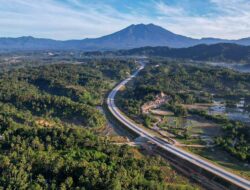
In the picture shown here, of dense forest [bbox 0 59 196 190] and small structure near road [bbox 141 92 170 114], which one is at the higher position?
small structure near road [bbox 141 92 170 114]

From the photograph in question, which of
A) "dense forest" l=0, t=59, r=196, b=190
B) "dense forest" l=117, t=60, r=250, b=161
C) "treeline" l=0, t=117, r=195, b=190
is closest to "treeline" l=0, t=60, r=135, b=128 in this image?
"dense forest" l=0, t=59, r=196, b=190

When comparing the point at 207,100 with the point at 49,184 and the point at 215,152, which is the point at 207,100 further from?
the point at 49,184

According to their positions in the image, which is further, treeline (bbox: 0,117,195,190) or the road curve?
the road curve

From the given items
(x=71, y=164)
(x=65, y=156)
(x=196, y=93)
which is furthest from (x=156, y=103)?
(x=71, y=164)

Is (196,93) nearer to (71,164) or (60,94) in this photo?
(60,94)

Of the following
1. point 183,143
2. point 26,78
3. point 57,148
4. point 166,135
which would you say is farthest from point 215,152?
point 26,78

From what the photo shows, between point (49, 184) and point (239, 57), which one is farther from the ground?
point (239, 57)

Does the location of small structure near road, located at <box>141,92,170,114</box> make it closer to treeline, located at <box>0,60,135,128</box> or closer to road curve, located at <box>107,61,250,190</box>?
road curve, located at <box>107,61,250,190</box>

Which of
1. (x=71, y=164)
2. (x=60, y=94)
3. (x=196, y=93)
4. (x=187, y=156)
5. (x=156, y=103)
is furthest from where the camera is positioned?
(x=196, y=93)
